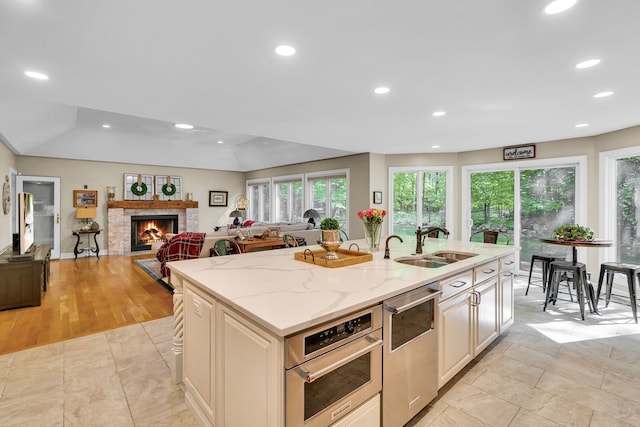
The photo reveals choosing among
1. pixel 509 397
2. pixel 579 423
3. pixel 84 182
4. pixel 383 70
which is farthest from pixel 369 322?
pixel 84 182

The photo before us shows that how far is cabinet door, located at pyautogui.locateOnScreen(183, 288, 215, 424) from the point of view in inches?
67.9

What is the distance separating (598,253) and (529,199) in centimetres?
133

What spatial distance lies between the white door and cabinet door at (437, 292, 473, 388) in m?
8.41

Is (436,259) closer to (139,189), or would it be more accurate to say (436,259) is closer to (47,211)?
(139,189)

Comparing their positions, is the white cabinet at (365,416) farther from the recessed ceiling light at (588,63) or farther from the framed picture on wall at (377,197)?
the framed picture on wall at (377,197)

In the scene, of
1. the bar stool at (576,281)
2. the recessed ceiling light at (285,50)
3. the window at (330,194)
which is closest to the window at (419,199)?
the window at (330,194)

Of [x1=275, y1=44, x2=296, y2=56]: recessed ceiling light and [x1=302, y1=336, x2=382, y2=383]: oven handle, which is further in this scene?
[x1=275, y1=44, x2=296, y2=56]: recessed ceiling light

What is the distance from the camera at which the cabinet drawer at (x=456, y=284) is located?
207 cm

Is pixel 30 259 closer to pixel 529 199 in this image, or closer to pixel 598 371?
pixel 598 371

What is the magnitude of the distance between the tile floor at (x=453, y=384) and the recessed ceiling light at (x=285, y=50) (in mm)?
2460

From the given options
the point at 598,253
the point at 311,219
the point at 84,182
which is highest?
the point at 84,182

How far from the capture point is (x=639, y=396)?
2.17 meters

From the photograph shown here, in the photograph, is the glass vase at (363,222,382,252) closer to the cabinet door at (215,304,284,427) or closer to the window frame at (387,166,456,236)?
the cabinet door at (215,304,284,427)

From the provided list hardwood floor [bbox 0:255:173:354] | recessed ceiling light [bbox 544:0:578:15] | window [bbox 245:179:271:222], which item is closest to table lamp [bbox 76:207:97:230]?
hardwood floor [bbox 0:255:173:354]
